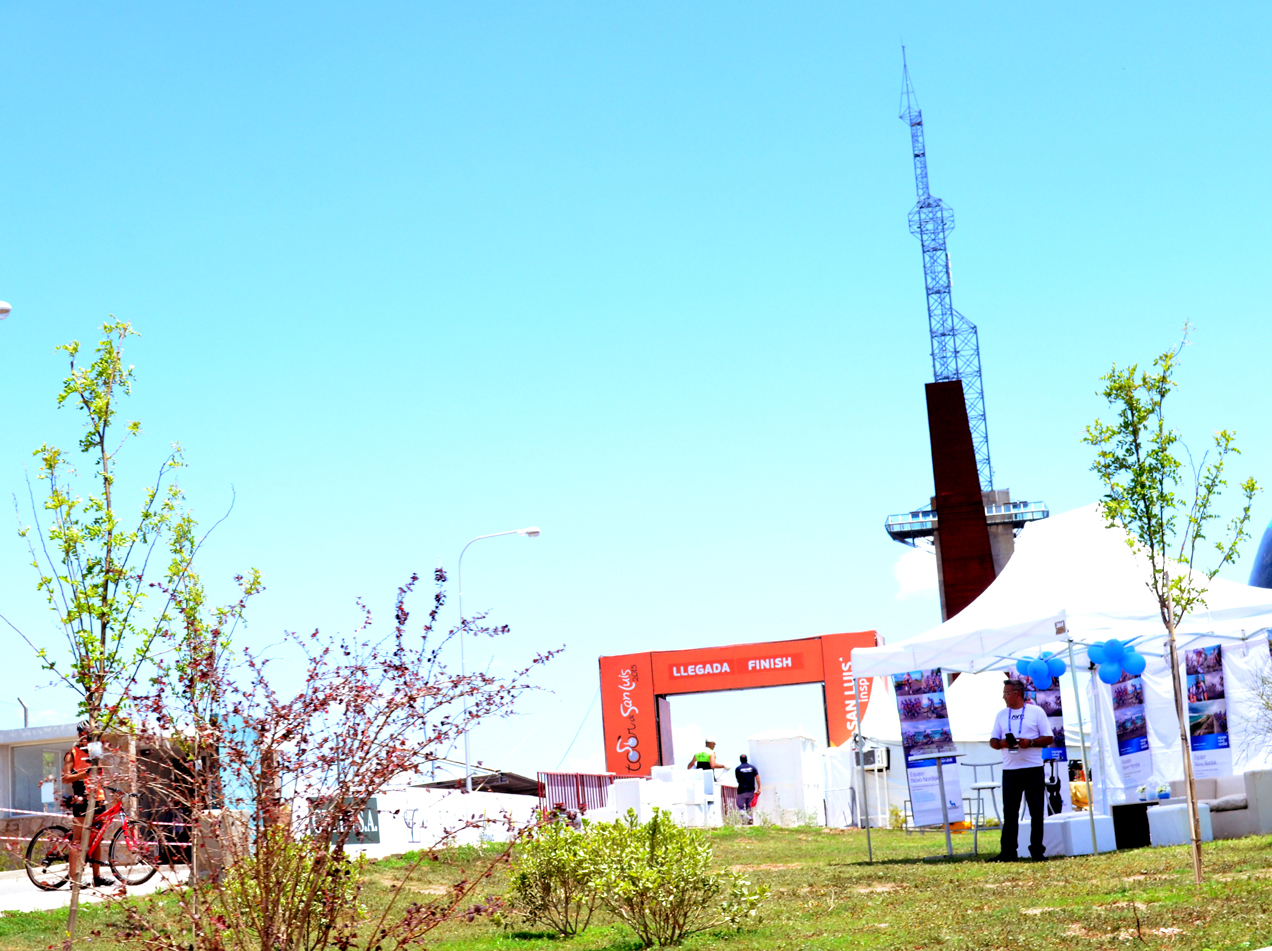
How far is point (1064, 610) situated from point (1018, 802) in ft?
7.41

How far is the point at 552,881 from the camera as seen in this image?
959cm

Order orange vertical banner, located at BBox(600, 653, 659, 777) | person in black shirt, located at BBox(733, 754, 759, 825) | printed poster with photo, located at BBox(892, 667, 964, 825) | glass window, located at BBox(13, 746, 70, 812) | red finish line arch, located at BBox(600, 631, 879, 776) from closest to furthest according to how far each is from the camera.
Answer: printed poster with photo, located at BBox(892, 667, 964, 825) < glass window, located at BBox(13, 746, 70, 812) < person in black shirt, located at BBox(733, 754, 759, 825) < red finish line arch, located at BBox(600, 631, 879, 776) < orange vertical banner, located at BBox(600, 653, 659, 777)

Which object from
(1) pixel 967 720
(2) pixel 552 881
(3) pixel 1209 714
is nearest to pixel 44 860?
(2) pixel 552 881

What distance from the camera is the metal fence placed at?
2739 cm

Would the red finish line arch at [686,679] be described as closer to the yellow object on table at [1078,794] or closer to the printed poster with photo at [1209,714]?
the yellow object on table at [1078,794]

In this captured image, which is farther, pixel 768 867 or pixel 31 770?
pixel 31 770

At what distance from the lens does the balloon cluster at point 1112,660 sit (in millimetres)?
14539

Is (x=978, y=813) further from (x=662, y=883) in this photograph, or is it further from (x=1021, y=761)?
(x=662, y=883)

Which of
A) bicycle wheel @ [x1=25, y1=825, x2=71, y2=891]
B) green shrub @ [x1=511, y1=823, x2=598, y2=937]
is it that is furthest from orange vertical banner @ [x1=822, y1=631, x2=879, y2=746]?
green shrub @ [x1=511, y1=823, x2=598, y2=937]

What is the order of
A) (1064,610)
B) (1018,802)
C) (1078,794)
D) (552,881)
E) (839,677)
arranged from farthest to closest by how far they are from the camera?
(839,677), (1078,794), (1064,610), (1018,802), (552,881)

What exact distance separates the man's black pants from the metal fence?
14.4m

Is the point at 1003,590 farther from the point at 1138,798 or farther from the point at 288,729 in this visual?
the point at 288,729

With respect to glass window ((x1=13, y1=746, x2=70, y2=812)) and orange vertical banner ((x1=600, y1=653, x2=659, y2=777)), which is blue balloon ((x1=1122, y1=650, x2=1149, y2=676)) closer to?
glass window ((x1=13, y1=746, x2=70, y2=812))

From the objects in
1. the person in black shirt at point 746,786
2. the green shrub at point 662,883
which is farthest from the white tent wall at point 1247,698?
the person in black shirt at point 746,786
